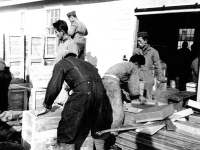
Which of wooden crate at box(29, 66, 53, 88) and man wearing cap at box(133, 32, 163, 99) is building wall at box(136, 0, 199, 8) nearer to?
man wearing cap at box(133, 32, 163, 99)

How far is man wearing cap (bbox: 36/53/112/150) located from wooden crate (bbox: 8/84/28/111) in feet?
7.82

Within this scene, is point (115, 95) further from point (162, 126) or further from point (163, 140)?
point (163, 140)

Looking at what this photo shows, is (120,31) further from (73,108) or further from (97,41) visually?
(73,108)

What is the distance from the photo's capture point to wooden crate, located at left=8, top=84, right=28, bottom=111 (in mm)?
6070

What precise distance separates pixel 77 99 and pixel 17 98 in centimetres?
310

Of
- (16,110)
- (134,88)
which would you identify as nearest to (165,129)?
(134,88)

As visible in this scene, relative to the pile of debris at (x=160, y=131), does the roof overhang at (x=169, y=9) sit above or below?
above

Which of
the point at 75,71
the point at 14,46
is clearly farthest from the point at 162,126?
the point at 14,46

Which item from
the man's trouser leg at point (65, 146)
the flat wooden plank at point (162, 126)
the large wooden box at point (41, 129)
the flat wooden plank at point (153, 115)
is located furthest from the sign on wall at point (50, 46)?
the flat wooden plank at point (162, 126)

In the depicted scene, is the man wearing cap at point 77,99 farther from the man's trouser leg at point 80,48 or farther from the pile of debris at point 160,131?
the man's trouser leg at point 80,48

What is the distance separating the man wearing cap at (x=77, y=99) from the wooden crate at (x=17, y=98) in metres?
2.38

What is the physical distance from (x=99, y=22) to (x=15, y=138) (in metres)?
5.74

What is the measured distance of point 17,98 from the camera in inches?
244

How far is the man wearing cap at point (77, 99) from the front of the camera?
3693 mm
